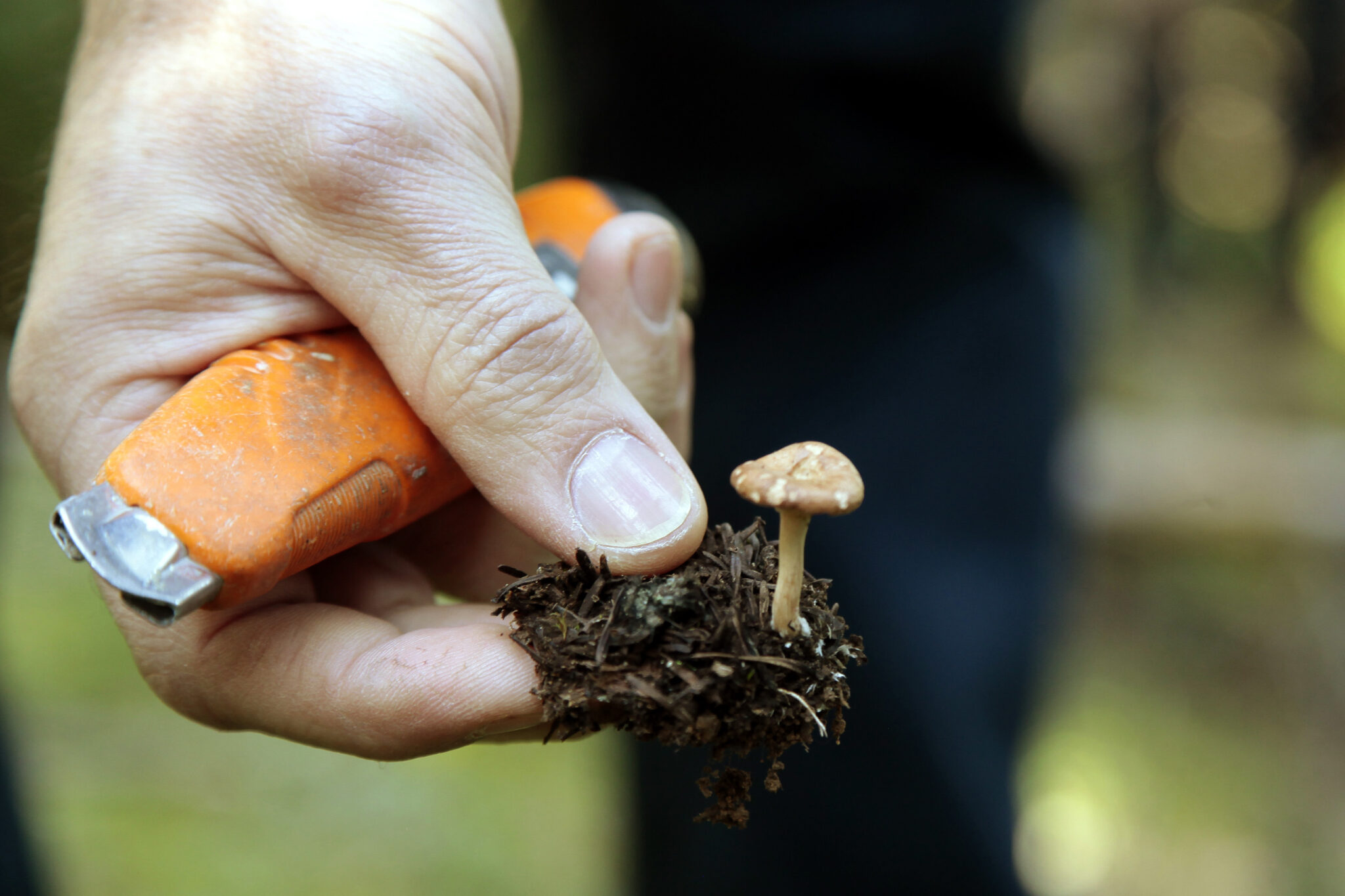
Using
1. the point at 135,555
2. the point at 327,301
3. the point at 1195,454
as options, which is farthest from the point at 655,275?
the point at 1195,454

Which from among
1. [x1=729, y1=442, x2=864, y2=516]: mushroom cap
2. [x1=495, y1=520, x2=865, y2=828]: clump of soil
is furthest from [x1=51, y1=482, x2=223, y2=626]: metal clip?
[x1=729, y1=442, x2=864, y2=516]: mushroom cap

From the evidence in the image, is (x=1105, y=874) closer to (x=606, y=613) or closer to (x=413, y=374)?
(x=606, y=613)

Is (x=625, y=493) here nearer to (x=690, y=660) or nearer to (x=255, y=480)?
(x=690, y=660)

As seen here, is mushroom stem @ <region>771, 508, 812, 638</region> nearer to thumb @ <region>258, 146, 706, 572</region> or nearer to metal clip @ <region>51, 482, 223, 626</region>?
thumb @ <region>258, 146, 706, 572</region>

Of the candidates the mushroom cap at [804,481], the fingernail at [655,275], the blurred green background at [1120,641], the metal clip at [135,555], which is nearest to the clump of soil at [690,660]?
the mushroom cap at [804,481]

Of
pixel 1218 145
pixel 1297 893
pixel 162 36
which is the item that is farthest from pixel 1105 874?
pixel 1218 145

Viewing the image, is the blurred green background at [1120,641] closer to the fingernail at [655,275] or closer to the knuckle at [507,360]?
the knuckle at [507,360]
